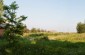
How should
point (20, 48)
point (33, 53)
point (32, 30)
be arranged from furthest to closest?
point (32, 30), point (20, 48), point (33, 53)

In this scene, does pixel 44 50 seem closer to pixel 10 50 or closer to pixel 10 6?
pixel 10 50

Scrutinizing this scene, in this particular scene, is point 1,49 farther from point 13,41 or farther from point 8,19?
point 8,19

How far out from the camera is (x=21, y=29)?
22.3 metres

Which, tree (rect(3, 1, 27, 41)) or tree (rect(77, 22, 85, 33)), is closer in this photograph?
tree (rect(3, 1, 27, 41))

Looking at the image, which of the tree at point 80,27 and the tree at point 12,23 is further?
the tree at point 80,27

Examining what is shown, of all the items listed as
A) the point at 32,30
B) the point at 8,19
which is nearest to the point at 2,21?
the point at 8,19

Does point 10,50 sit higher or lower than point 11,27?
lower

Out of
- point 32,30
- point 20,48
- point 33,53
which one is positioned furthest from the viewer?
point 32,30

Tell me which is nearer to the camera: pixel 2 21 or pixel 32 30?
pixel 2 21

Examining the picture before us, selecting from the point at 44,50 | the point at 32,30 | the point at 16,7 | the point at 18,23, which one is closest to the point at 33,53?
the point at 44,50

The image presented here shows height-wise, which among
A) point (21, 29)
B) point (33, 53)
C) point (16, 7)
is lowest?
point (33, 53)

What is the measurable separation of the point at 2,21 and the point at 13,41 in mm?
2077

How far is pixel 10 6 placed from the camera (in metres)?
22.5

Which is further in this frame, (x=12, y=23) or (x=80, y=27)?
(x=80, y=27)
